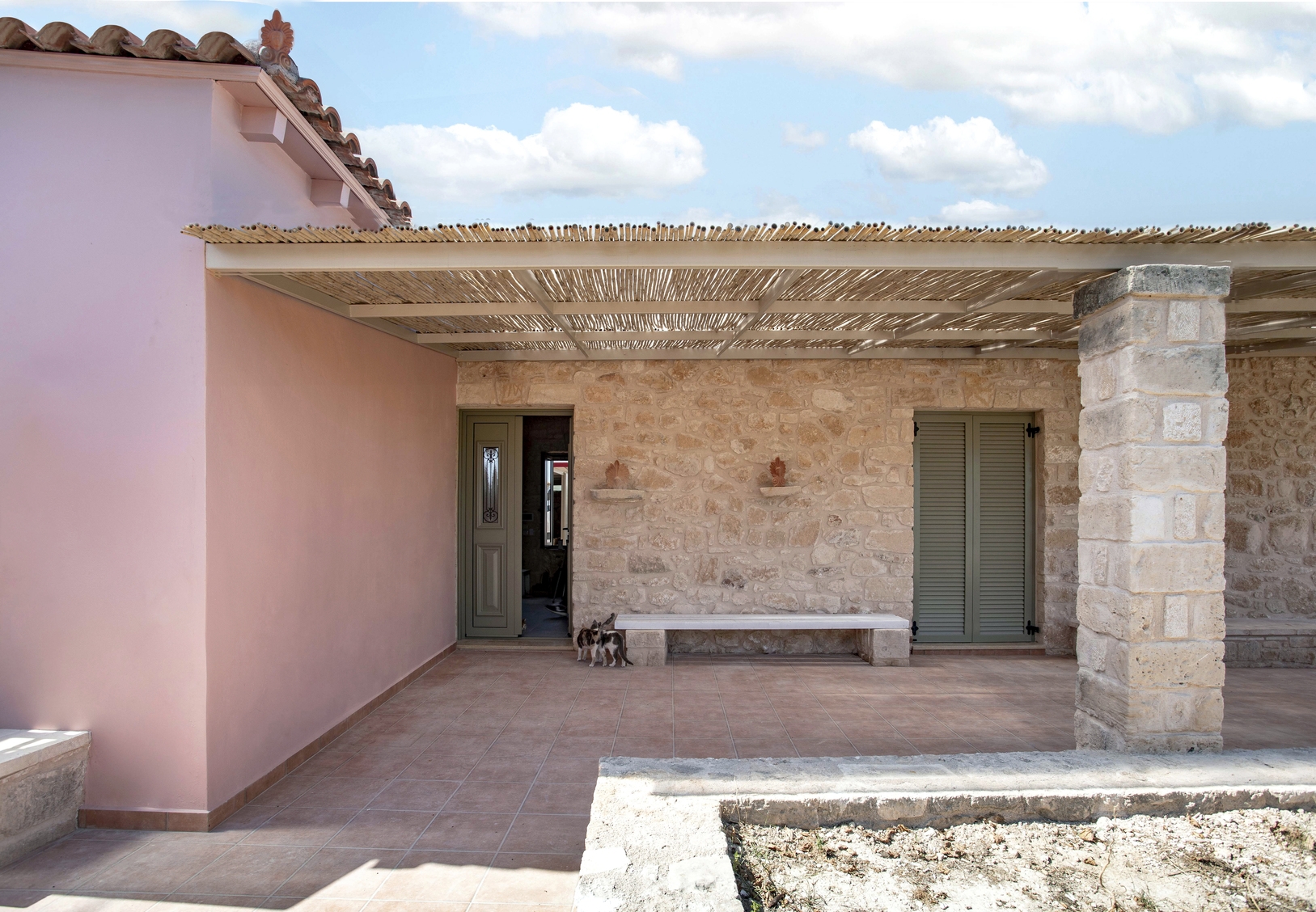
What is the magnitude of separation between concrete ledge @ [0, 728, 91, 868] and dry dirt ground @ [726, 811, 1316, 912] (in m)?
2.76

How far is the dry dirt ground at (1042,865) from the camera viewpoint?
2.11 m

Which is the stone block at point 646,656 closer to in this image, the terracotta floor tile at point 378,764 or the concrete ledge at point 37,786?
the terracotta floor tile at point 378,764

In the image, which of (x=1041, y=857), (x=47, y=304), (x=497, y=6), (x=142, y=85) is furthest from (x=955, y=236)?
(x=497, y=6)

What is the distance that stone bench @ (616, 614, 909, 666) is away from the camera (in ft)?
20.1

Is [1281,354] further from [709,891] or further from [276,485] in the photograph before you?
[276,485]

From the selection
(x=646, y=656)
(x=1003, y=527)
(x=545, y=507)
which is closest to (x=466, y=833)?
(x=646, y=656)

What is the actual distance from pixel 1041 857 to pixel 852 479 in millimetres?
4262

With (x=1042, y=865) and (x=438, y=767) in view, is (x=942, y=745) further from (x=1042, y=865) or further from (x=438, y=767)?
(x=438, y=767)

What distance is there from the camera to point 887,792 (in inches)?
101

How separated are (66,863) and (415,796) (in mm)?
1343

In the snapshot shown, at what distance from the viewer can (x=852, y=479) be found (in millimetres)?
6457

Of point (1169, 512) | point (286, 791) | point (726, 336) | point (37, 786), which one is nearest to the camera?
point (37, 786)

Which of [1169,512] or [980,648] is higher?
[1169,512]

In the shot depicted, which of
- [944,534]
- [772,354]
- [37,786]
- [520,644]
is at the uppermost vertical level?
[772,354]
